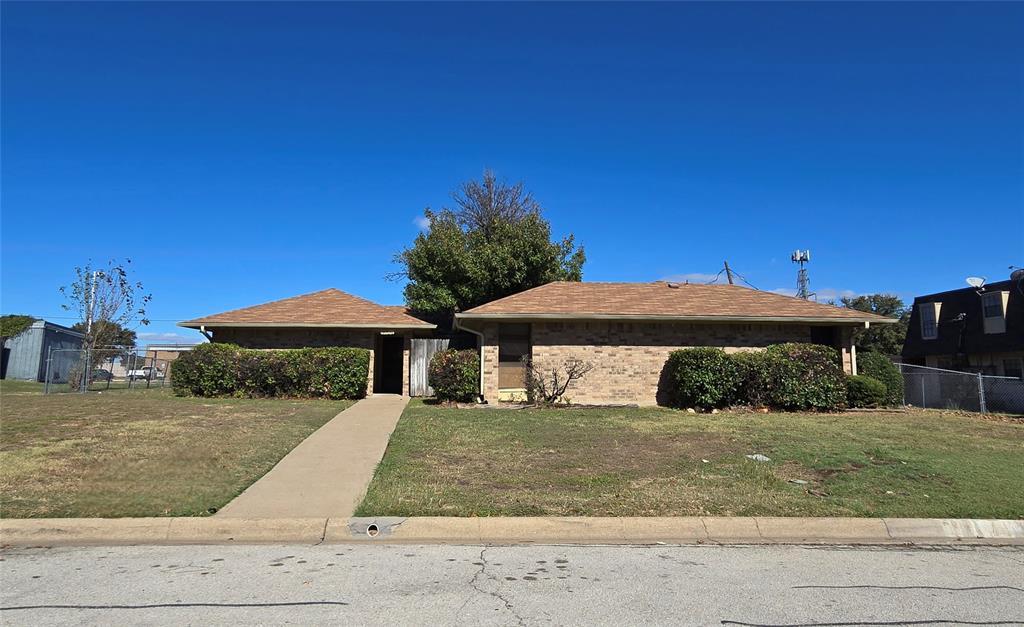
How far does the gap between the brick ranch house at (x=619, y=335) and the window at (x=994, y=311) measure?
37.9 ft

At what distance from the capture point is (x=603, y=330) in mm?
17938

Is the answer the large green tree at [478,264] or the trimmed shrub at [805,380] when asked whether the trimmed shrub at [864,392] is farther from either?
the large green tree at [478,264]

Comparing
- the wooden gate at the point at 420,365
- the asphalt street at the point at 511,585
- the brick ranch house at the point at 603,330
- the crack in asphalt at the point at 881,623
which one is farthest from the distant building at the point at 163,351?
the crack in asphalt at the point at 881,623

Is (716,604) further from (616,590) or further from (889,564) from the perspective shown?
(889,564)

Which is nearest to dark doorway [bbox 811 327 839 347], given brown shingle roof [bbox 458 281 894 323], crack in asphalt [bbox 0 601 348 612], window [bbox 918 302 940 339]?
brown shingle roof [bbox 458 281 894 323]

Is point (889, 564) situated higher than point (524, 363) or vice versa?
point (524, 363)

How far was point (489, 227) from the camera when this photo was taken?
29.1 meters

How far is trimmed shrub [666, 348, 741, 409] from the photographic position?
16.0 m

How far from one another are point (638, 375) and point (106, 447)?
12.4 meters

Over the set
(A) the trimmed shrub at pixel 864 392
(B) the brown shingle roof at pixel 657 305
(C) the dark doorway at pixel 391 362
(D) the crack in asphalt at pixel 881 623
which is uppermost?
(B) the brown shingle roof at pixel 657 305

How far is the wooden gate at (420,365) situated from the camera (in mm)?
20375

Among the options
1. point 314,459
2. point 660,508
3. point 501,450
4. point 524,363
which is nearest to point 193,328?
point 524,363

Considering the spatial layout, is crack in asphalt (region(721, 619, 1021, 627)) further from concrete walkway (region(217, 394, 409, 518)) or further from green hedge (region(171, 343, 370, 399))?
green hedge (region(171, 343, 370, 399))

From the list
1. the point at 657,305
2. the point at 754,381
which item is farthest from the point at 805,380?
the point at 657,305
